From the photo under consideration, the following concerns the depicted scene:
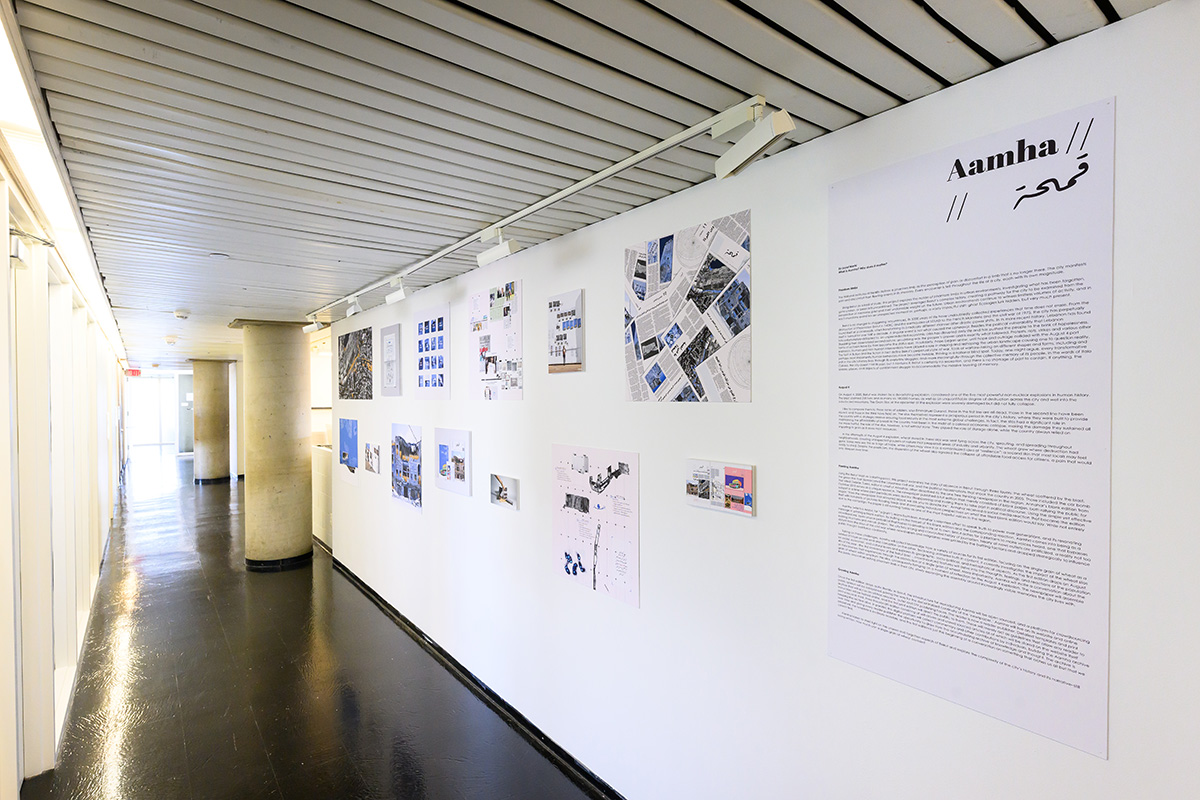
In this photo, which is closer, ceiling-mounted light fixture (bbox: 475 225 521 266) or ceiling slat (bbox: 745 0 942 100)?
ceiling slat (bbox: 745 0 942 100)

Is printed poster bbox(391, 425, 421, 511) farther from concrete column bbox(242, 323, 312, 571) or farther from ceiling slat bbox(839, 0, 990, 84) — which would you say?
ceiling slat bbox(839, 0, 990, 84)

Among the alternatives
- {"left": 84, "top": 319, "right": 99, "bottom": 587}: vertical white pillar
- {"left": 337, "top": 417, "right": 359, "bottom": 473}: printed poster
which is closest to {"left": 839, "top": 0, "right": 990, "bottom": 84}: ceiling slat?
{"left": 337, "top": 417, "right": 359, "bottom": 473}: printed poster

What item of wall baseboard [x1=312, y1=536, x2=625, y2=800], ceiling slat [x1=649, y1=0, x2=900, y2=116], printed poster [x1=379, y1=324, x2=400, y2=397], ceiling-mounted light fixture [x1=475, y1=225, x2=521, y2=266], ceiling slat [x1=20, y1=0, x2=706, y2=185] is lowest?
wall baseboard [x1=312, y1=536, x2=625, y2=800]

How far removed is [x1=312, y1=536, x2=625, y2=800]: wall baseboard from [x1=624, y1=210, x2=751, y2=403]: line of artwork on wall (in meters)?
2.01

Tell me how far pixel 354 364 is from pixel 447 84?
5328 millimetres

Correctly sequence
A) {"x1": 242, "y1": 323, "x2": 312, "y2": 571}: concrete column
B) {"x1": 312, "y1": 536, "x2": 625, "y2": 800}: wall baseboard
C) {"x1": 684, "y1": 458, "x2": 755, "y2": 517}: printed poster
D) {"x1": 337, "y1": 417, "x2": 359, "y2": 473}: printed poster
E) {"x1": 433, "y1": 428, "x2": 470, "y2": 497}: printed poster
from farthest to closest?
{"x1": 242, "y1": 323, "x2": 312, "y2": 571}: concrete column
{"x1": 337, "y1": 417, "x2": 359, "y2": 473}: printed poster
{"x1": 433, "y1": 428, "x2": 470, "y2": 497}: printed poster
{"x1": 312, "y1": 536, "x2": 625, "y2": 800}: wall baseboard
{"x1": 684, "y1": 458, "x2": 755, "y2": 517}: printed poster

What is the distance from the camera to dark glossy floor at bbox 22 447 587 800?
3150mm

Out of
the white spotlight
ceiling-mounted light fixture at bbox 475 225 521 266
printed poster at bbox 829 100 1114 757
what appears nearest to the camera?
printed poster at bbox 829 100 1114 757

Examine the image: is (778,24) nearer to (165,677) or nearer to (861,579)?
(861,579)

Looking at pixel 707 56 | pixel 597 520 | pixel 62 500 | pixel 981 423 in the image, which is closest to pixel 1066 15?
pixel 707 56

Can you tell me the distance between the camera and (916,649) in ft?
6.12

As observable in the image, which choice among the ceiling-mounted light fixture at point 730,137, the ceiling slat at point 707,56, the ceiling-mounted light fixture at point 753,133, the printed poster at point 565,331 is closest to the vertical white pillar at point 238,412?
the printed poster at point 565,331

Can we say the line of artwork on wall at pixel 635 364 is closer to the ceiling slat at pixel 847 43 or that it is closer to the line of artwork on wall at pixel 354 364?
the ceiling slat at pixel 847 43

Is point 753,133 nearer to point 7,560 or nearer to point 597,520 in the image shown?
point 597,520
